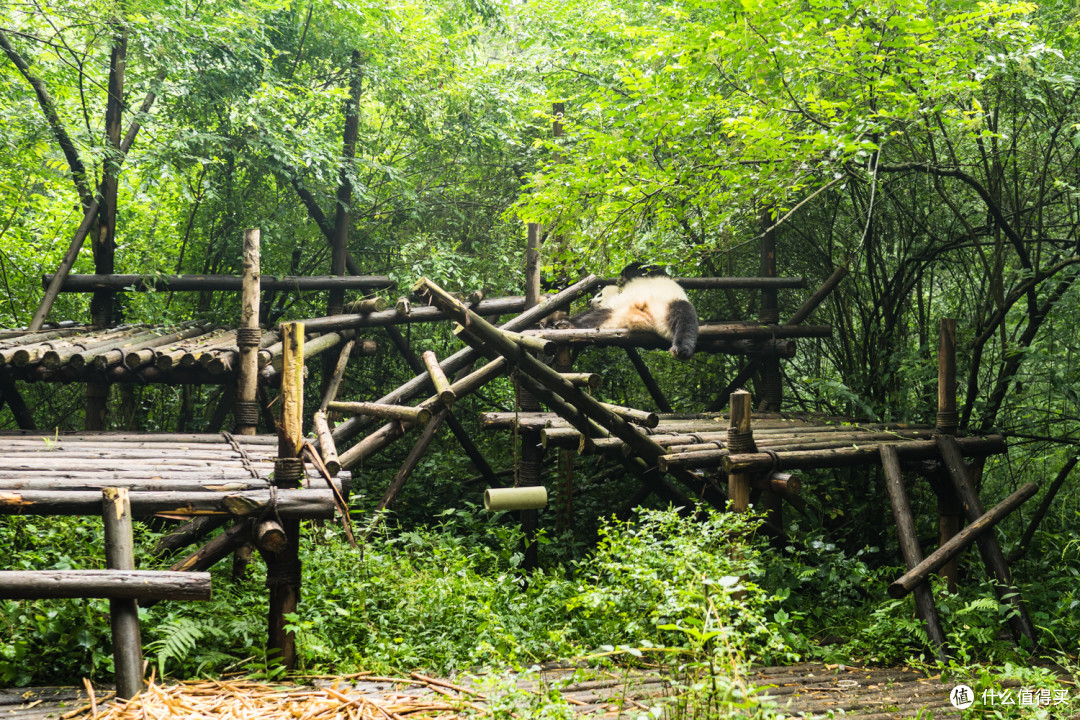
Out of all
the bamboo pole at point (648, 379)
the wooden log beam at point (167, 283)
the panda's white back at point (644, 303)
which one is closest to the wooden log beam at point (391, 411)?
the wooden log beam at point (167, 283)

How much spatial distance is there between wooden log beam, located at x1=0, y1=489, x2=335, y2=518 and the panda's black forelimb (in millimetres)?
4230

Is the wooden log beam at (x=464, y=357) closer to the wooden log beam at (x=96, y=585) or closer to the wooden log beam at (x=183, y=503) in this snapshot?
Answer: the wooden log beam at (x=183, y=503)

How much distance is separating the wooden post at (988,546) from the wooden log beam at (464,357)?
3.36 meters

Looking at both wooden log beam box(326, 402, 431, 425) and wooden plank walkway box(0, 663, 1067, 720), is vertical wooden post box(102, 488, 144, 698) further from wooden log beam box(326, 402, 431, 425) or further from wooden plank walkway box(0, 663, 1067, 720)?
wooden log beam box(326, 402, 431, 425)

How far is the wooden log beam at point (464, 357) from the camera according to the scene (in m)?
6.87

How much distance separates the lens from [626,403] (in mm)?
9391

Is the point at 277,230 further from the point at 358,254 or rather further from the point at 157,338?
the point at 157,338

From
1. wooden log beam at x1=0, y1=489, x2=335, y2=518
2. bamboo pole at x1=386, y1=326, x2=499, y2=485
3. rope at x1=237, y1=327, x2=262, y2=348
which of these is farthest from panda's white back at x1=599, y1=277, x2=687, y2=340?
wooden log beam at x1=0, y1=489, x2=335, y2=518

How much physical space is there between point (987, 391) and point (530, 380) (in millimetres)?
4646

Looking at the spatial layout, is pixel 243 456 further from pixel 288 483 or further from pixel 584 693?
pixel 584 693

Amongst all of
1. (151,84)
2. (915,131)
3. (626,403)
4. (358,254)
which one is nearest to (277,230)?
(358,254)

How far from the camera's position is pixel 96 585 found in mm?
3088

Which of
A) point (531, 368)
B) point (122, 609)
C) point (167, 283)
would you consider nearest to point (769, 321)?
point (531, 368)

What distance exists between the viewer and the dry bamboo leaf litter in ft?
9.66
